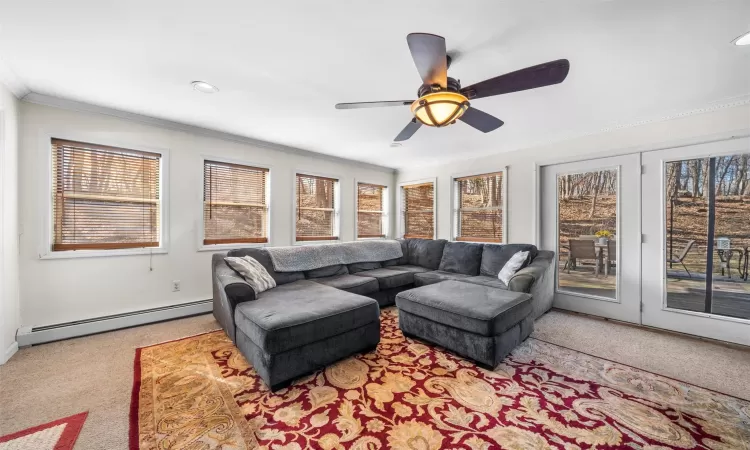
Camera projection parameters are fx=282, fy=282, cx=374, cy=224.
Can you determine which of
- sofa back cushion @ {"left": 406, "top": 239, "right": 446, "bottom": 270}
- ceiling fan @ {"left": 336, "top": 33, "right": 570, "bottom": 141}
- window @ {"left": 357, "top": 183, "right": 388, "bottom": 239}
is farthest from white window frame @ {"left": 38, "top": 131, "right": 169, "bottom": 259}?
sofa back cushion @ {"left": 406, "top": 239, "right": 446, "bottom": 270}

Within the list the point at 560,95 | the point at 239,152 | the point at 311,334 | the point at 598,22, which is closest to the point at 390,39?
the point at 598,22

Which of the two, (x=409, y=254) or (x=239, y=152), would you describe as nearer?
(x=239, y=152)

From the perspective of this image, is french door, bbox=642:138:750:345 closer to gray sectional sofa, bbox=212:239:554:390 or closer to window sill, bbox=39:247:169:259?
gray sectional sofa, bbox=212:239:554:390

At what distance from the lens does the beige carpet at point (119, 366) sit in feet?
5.71

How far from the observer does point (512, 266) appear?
3.48 meters

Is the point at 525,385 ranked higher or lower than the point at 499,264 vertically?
lower

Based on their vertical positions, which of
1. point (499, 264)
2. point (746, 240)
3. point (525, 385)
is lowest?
point (525, 385)

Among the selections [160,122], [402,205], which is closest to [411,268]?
[402,205]

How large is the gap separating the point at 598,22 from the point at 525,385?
2452 mm

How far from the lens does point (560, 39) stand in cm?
187

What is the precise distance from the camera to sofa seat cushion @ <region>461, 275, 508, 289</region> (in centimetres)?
341

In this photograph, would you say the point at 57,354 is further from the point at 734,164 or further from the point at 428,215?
the point at 734,164

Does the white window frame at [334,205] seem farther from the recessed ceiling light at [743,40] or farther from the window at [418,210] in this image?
the recessed ceiling light at [743,40]

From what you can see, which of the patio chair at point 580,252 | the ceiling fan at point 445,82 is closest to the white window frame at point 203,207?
the ceiling fan at point 445,82
